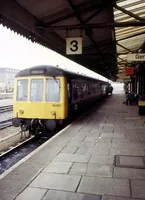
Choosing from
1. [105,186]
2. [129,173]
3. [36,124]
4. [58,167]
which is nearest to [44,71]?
[36,124]

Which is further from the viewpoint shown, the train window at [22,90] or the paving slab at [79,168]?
the train window at [22,90]

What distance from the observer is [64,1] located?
6.46 metres

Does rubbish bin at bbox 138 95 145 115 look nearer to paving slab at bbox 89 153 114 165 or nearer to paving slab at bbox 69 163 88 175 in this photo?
paving slab at bbox 89 153 114 165

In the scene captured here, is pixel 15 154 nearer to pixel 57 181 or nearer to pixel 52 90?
pixel 52 90

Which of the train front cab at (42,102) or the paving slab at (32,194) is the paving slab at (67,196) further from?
the train front cab at (42,102)

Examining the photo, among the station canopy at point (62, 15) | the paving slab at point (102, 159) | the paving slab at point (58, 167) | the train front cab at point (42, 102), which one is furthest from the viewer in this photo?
the train front cab at point (42, 102)

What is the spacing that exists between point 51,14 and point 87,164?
14.8 feet

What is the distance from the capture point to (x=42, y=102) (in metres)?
9.97

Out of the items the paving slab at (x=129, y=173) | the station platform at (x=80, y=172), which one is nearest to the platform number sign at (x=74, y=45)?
the station platform at (x=80, y=172)

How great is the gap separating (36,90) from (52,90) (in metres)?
0.67

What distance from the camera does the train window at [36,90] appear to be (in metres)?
10.1

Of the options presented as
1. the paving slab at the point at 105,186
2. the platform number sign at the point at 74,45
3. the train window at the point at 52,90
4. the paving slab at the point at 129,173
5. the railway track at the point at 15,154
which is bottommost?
the railway track at the point at 15,154

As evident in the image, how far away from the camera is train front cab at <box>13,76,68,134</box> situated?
9.83m

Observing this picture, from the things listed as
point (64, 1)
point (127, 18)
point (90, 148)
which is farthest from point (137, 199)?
point (127, 18)
